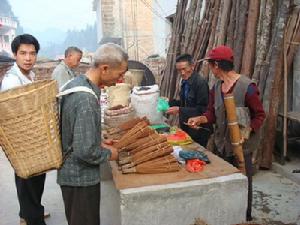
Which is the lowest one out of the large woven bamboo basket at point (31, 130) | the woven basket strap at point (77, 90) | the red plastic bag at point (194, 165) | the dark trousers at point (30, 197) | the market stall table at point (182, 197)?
the dark trousers at point (30, 197)

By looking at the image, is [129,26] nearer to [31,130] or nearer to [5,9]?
[31,130]

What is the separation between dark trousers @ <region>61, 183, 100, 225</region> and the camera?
2.30 meters

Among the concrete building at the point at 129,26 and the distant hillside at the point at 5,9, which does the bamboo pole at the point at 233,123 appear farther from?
the distant hillside at the point at 5,9

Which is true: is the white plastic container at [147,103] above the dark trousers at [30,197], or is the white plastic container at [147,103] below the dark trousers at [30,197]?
above

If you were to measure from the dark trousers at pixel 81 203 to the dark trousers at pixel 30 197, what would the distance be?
3.80 feet

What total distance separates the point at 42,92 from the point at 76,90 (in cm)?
20

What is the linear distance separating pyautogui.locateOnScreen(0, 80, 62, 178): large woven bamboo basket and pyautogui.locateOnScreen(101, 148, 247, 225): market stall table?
72 cm

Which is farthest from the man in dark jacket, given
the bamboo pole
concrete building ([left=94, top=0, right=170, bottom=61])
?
concrete building ([left=94, top=0, right=170, bottom=61])

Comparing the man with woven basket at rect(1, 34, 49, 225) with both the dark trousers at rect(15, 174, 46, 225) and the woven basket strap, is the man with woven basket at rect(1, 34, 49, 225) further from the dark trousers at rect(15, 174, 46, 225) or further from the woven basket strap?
the woven basket strap

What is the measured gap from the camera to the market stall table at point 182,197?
266 cm

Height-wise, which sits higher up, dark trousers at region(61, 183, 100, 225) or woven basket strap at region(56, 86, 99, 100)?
woven basket strap at region(56, 86, 99, 100)

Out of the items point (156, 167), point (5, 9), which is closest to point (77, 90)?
point (156, 167)

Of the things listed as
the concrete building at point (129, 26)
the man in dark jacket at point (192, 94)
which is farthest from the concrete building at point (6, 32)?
the man in dark jacket at point (192, 94)

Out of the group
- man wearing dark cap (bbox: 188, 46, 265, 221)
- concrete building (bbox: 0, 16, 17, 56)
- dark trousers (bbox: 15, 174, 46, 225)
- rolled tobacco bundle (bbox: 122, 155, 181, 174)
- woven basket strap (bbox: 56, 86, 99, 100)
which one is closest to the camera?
woven basket strap (bbox: 56, 86, 99, 100)
